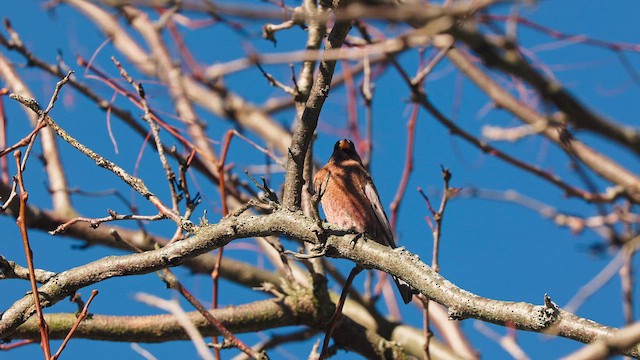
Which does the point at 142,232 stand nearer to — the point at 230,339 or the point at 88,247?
the point at 88,247

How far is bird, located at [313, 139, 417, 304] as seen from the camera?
4.89 meters

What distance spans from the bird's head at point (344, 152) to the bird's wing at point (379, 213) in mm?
536

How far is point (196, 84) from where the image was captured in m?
7.83

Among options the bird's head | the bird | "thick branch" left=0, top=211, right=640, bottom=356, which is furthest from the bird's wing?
"thick branch" left=0, top=211, right=640, bottom=356

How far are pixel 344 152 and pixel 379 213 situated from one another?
863mm

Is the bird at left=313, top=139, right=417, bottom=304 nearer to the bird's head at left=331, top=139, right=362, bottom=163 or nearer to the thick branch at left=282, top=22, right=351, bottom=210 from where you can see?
the bird's head at left=331, top=139, right=362, bottom=163

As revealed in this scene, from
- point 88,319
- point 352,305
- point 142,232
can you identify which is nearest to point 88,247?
point 142,232

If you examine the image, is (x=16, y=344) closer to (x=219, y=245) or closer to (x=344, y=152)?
(x=219, y=245)

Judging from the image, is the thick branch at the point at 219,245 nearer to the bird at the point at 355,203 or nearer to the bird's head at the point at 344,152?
the bird at the point at 355,203

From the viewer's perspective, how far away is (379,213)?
484 cm

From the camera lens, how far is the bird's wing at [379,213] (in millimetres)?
4805

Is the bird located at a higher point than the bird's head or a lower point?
lower

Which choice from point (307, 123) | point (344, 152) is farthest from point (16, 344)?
point (344, 152)

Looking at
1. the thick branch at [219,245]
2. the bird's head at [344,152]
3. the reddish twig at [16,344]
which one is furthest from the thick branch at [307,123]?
the bird's head at [344,152]
